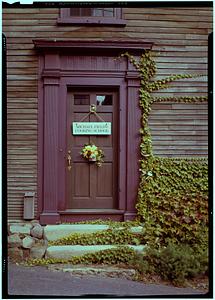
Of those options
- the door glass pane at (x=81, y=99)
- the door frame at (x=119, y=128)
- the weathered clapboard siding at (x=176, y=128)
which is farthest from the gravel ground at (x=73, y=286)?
the door glass pane at (x=81, y=99)

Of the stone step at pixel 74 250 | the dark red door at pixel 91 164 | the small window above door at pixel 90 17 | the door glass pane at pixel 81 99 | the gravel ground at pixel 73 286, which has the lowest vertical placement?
the gravel ground at pixel 73 286

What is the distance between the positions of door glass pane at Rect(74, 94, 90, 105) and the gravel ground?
79.4 inches

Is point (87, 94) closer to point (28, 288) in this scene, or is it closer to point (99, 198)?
point (99, 198)

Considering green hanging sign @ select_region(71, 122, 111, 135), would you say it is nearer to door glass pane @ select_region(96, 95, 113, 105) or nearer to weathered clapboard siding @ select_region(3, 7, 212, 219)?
door glass pane @ select_region(96, 95, 113, 105)

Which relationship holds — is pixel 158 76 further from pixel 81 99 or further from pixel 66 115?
pixel 66 115

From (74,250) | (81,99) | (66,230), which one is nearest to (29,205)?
(66,230)

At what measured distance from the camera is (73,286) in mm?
4504

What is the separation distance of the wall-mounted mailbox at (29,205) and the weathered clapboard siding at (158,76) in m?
0.05

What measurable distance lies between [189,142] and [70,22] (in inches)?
79.6

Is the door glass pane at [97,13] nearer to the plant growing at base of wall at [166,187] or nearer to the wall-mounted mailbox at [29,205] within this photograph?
the plant growing at base of wall at [166,187]

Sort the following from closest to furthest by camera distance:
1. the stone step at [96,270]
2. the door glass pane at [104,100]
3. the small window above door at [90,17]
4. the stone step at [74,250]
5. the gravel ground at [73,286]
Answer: the gravel ground at [73,286] → the stone step at [96,270] → the stone step at [74,250] → the small window above door at [90,17] → the door glass pane at [104,100]

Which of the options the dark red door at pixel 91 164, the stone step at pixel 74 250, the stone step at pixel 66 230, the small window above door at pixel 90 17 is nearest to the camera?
the stone step at pixel 74 250

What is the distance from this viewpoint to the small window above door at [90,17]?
17.6 feet

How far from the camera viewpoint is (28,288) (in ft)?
14.2
